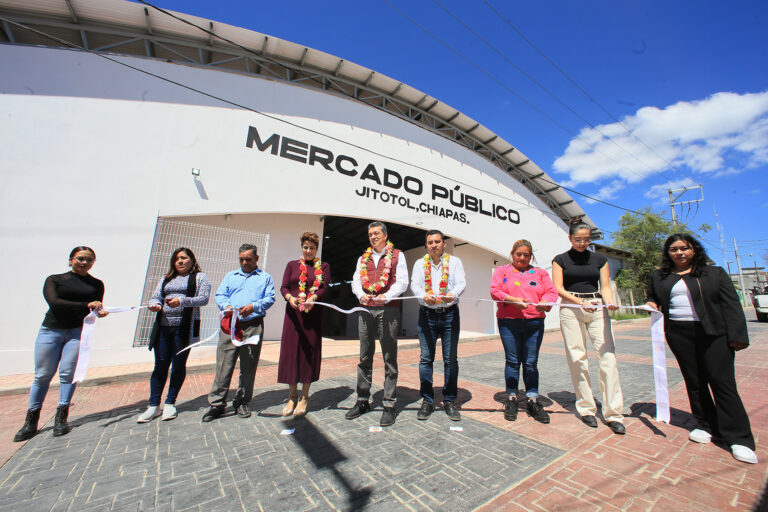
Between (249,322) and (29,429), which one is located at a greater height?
(249,322)

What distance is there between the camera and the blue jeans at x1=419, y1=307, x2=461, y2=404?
117 inches

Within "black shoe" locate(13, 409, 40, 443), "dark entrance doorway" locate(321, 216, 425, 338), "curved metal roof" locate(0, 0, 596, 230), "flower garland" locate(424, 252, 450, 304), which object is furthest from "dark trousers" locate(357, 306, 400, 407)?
"curved metal roof" locate(0, 0, 596, 230)

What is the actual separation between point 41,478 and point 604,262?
4.82m

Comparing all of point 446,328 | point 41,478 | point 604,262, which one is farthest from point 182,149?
point 604,262

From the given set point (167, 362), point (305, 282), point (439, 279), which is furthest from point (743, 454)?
point (167, 362)

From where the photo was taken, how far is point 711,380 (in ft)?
8.01

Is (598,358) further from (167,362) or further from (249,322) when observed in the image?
(167,362)

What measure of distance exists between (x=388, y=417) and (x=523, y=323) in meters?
1.58

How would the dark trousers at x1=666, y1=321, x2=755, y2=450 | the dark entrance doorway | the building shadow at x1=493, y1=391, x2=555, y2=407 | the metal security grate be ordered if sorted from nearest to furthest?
1. the dark trousers at x1=666, y1=321, x2=755, y2=450
2. the building shadow at x1=493, y1=391, x2=555, y2=407
3. the metal security grate
4. the dark entrance doorway

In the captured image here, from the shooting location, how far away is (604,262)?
305 cm

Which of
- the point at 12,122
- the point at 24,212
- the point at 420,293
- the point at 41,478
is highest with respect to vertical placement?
the point at 12,122

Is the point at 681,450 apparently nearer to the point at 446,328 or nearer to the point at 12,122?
the point at 446,328

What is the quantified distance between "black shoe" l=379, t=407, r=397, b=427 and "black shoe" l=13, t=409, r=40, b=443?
309 cm

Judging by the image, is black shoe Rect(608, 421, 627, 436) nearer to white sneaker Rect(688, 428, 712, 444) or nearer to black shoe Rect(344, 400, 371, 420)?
white sneaker Rect(688, 428, 712, 444)
